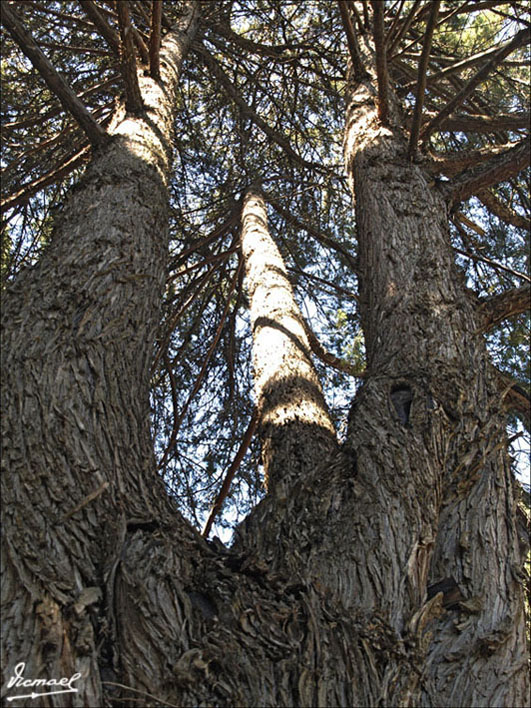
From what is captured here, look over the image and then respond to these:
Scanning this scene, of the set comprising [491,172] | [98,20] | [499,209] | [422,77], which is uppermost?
[98,20]

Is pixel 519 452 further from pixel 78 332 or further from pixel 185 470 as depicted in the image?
pixel 78 332

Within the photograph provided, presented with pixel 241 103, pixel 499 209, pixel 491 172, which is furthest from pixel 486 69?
pixel 241 103

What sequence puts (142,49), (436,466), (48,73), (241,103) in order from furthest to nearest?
(241,103)
(142,49)
(48,73)
(436,466)

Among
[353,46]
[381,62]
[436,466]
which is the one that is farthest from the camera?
[353,46]

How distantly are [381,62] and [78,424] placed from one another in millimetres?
1816

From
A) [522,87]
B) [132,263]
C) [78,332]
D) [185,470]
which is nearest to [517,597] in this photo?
[78,332]

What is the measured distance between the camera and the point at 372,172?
2.54 metres

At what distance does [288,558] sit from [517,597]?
0.49 meters

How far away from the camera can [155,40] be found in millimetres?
2906

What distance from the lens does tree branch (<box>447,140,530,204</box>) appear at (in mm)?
2467

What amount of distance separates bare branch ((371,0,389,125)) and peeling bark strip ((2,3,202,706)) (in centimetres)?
94

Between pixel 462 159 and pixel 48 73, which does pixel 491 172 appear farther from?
pixel 48 73

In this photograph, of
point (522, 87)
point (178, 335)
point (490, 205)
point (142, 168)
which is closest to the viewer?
point (142, 168)

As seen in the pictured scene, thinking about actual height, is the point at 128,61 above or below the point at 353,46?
below
